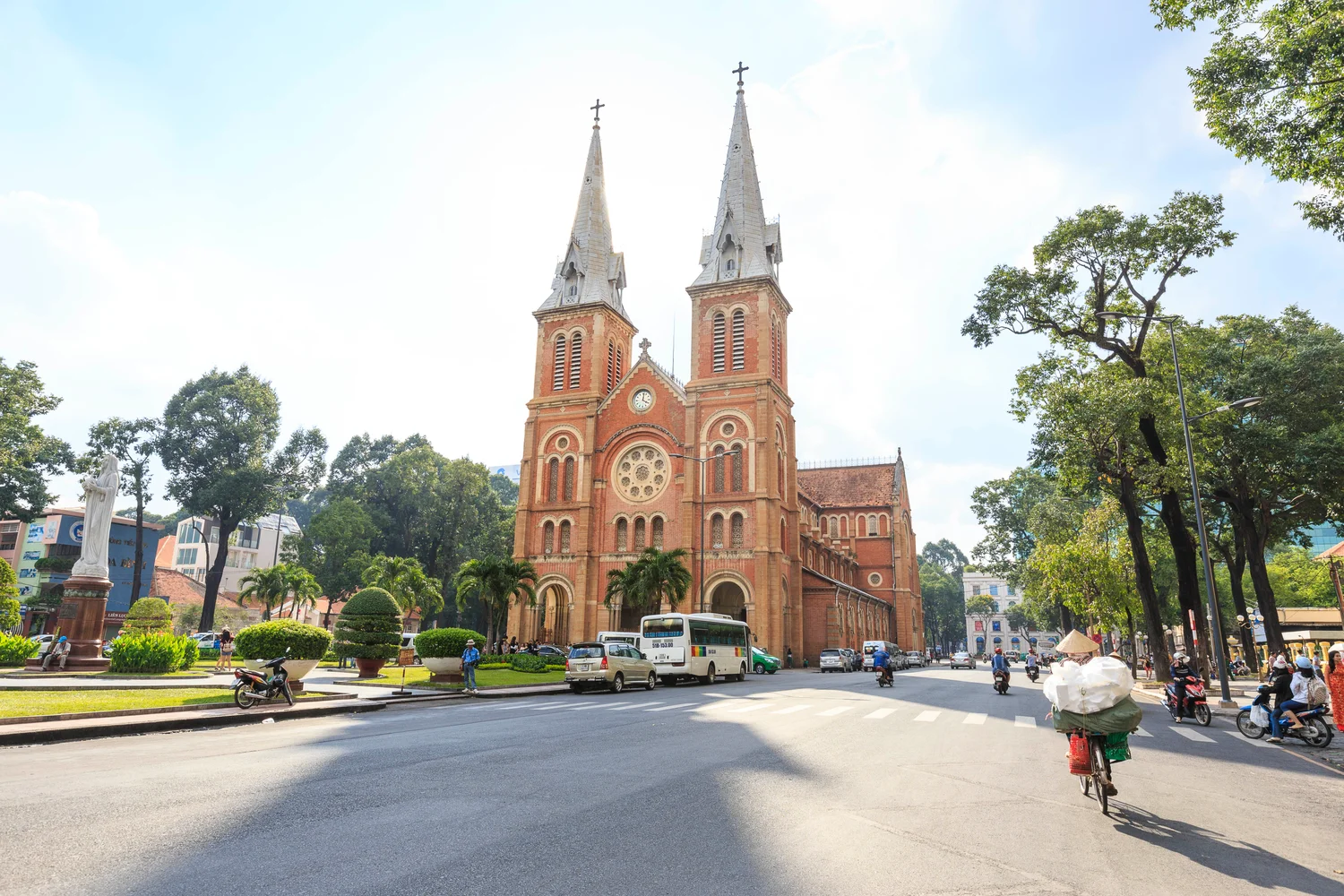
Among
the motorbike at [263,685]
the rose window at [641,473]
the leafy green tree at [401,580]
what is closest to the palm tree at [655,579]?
the rose window at [641,473]

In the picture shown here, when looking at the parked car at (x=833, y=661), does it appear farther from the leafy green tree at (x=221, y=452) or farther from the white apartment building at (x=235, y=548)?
the white apartment building at (x=235, y=548)

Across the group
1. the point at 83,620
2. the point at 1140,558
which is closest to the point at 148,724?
the point at 83,620

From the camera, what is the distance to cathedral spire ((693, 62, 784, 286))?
172 ft

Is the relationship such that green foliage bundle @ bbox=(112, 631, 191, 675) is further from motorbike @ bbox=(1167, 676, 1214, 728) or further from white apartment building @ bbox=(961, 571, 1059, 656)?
white apartment building @ bbox=(961, 571, 1059, 656)

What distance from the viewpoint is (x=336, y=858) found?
17.8 feet

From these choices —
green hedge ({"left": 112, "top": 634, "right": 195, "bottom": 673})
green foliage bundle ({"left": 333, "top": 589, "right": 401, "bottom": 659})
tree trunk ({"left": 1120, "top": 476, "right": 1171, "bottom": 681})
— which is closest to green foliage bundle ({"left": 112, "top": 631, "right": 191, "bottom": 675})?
green hedge ({"left": 112, "top": 634, "right": 195, "bottom": 673})

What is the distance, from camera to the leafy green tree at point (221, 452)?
5584cm

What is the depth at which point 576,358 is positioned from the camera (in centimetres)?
5491

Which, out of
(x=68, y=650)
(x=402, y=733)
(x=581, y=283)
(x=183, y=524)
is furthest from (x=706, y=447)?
(x=183, y=524)

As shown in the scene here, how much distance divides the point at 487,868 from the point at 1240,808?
7663 mm

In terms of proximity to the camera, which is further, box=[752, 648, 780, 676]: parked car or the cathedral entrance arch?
the cathedral entrance arch

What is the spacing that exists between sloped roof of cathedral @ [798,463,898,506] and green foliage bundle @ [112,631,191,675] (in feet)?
204

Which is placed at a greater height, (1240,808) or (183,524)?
(183,524)

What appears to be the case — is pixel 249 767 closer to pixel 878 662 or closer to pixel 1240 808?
pixel 1240 808
